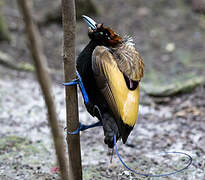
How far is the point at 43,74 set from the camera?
1396 mm

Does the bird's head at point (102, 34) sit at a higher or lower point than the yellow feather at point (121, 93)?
higher

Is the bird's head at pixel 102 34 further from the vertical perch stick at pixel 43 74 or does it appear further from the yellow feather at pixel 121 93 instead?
the vertical perch stick at pixel 43 74

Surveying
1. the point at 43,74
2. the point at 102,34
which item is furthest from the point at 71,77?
the point at 43,74

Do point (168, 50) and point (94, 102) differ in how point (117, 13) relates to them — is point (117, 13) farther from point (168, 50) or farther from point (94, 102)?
point (94, 102)

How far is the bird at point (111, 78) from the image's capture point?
2.19m

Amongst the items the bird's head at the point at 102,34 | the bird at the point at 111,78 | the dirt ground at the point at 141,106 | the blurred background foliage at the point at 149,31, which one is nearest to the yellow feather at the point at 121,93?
the bird at the point at 111,78

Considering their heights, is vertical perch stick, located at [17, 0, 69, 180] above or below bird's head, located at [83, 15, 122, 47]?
below

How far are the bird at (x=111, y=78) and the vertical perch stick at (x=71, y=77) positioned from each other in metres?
0.19

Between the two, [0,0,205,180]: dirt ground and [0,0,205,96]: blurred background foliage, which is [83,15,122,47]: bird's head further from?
[0,0,205,96]: blurred background foliage

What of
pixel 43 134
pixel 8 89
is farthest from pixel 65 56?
pixel 8 89

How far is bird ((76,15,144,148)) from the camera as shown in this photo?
2.19 meters

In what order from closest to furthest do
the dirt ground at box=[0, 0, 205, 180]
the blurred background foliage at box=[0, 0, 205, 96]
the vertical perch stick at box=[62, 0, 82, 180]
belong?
the vertical perch stick at box=[62, 0, 82, 180] → the dirt ground at box=[0, 0, 205, 180] → the blurred background foliage at box=[0, 0, 205, 96]

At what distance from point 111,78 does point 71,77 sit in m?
0.28

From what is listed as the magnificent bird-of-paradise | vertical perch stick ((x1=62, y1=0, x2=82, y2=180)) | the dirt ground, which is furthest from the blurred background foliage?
vertical perch stick ((x1=62, y1=0, x2=82, y2=180))
